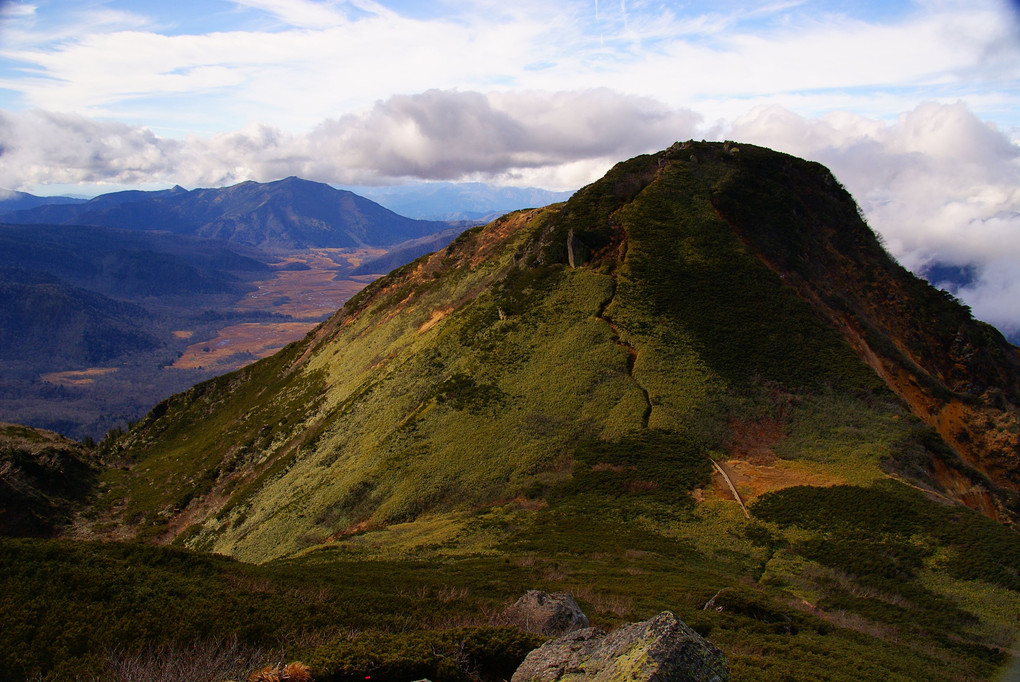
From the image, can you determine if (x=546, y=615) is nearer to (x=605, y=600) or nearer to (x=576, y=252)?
(x=605, y=600)

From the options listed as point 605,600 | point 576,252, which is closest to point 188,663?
point 605,600

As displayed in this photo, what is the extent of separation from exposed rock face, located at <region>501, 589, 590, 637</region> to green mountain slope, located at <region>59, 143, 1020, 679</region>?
7.87 feet

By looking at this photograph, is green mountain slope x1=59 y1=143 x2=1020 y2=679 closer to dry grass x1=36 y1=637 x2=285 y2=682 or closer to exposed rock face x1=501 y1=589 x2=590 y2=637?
exposed rock face x1=501 y1=589 x2=590 y2=637

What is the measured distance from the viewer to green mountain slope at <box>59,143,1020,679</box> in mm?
27266

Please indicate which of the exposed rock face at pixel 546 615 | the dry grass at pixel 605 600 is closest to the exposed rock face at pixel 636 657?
the exposed rock face at pixel 546 615

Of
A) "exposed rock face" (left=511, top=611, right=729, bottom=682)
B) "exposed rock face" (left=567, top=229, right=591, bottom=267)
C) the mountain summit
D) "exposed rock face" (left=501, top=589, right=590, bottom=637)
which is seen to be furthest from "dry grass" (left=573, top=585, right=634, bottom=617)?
"exposed rock face" (left=567, top=229, right=591, bottom=267)

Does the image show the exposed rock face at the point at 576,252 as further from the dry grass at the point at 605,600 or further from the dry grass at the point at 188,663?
the dry grass at the point at 188,663

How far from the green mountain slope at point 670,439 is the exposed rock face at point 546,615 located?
2.40 meters

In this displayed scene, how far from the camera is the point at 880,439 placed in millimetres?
41844

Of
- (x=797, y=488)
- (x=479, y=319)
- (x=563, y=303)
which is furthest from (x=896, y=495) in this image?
(x=479, y=319)

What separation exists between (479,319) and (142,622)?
46.2 meters

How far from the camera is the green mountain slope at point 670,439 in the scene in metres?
27.3

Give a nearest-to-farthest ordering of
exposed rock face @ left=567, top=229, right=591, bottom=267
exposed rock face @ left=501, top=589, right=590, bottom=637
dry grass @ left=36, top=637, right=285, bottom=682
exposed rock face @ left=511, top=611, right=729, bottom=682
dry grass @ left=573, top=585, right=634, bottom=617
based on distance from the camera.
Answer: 1. exposed rock face @ left=511, top=611, right=729, bottom=682
2. dry grass @ left=36, top=637, right=285, bottom=682
3. exposed rock face @ left=501, top=589, right=590, bottom=637
4. dry grass @ left=573, top=585, right=634, bottom=617
5. exposed rock face @ left=567, top=229, right=591, bottom=267

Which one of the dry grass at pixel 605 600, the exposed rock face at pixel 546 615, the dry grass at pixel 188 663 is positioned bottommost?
the dry grass at pixel 605 600
